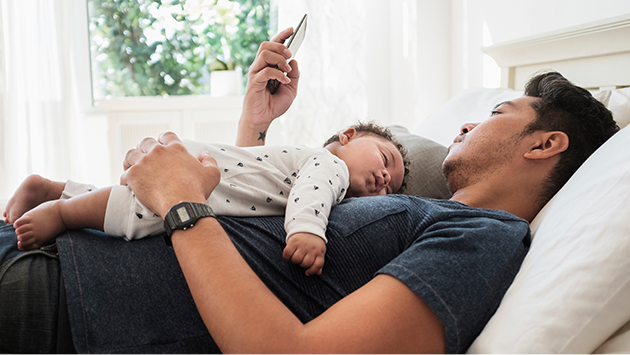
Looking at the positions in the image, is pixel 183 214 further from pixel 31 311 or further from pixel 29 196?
pixel 29 196

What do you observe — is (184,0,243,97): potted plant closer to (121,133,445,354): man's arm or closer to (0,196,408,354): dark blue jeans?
(0,196,408,354): dark blue jeans

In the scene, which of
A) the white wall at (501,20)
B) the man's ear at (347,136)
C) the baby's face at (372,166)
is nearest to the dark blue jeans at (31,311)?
the baby's face at (372,166)

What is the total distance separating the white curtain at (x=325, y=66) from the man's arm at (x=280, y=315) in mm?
2591

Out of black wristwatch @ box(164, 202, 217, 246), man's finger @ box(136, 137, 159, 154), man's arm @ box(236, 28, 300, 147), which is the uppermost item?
man's arm @ box(236, 28, 300, 147)

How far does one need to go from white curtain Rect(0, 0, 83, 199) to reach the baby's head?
244cm

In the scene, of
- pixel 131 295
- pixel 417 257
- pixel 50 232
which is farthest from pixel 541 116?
pixel 50 232

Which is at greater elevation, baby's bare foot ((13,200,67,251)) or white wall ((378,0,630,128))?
white wall ((378,0,630,128))

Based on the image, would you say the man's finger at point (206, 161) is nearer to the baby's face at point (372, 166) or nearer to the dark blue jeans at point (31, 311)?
the dark blue jeans at point (31, 311)

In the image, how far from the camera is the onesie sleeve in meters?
0.89

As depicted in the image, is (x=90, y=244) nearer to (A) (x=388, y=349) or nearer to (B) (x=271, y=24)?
(A) (x=388, y=349)

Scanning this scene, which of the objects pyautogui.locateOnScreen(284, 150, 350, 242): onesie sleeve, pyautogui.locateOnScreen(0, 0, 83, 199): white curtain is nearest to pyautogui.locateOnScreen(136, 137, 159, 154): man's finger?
pyautogui.locateOnScreen(284, 150, 350, 242): onesie sleeve

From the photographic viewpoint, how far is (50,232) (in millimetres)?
894

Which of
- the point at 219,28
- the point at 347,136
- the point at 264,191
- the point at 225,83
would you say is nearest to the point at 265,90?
the point at 347,136

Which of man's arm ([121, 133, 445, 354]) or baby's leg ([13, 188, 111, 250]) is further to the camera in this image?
baby's leg ([13, 188, 111, 250])
